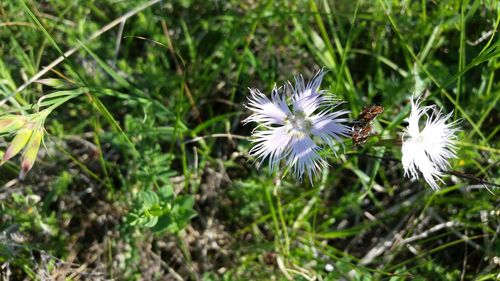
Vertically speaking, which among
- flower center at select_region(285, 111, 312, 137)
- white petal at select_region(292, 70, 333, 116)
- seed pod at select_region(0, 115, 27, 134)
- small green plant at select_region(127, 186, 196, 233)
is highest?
white petal at select_region(292, 70, 333, 116)

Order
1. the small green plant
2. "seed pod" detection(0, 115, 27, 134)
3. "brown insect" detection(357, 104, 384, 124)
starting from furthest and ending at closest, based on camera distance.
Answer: the small green plant, "brown insect" detection(357, 104, 384, 124), "seed pod" detection(0, 115, 27, 134)

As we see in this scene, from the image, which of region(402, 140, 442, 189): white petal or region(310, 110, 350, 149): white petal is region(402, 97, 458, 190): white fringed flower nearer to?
region(402, 140, 442, 189): white petal

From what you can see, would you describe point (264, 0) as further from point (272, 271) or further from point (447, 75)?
point (272, 271)

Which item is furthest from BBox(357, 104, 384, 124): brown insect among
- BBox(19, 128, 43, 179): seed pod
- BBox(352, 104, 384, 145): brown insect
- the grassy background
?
BBox(19, 128, 43, 179): seed pod

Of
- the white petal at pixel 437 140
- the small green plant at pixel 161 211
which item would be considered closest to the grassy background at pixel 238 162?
the small green plant at pixel 161 211

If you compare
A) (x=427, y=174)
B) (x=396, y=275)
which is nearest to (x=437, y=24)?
(x=427, y=174)

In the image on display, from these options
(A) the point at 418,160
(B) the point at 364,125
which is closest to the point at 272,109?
(B) the point at 364,125

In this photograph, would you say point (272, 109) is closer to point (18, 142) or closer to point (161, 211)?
point (161, 211)
